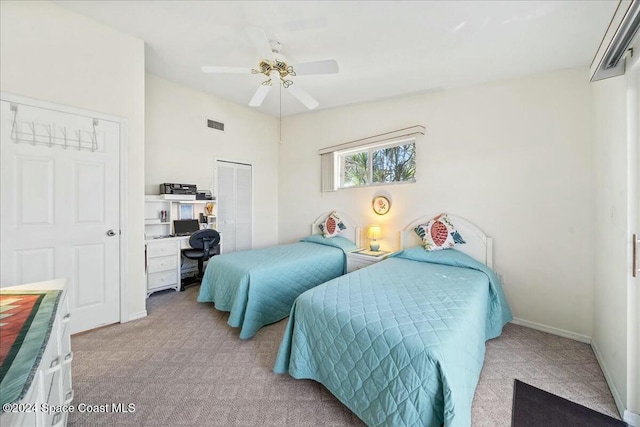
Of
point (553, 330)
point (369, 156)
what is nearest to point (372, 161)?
point (369, 156)

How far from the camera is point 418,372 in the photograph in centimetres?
123

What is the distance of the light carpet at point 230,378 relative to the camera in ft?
5.05

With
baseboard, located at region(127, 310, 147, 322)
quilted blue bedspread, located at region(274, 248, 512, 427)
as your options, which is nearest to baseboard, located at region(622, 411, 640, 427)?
quilted blue bedspread, located at region(274, 248, 512, 427)

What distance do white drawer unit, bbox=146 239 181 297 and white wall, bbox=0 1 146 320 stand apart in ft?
1.90

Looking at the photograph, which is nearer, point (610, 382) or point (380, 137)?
point (610, 382)

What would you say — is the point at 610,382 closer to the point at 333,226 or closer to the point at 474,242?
the point at 474,242

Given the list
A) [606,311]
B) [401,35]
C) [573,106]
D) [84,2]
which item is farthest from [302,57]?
[606,311]

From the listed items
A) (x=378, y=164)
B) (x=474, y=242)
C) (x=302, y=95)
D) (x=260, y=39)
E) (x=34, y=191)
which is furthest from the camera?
(x=378, y=164)

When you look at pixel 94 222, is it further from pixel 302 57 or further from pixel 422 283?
pixel 422 283

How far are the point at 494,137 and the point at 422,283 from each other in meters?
1.96

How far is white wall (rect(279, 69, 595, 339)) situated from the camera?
8.04 ft

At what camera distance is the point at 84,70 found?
2.38m

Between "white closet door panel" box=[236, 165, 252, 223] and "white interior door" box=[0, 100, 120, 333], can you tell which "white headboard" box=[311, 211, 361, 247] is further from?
"white interior door" box=[0, 100, 120, 333]

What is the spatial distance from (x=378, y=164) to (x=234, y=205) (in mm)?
2581
